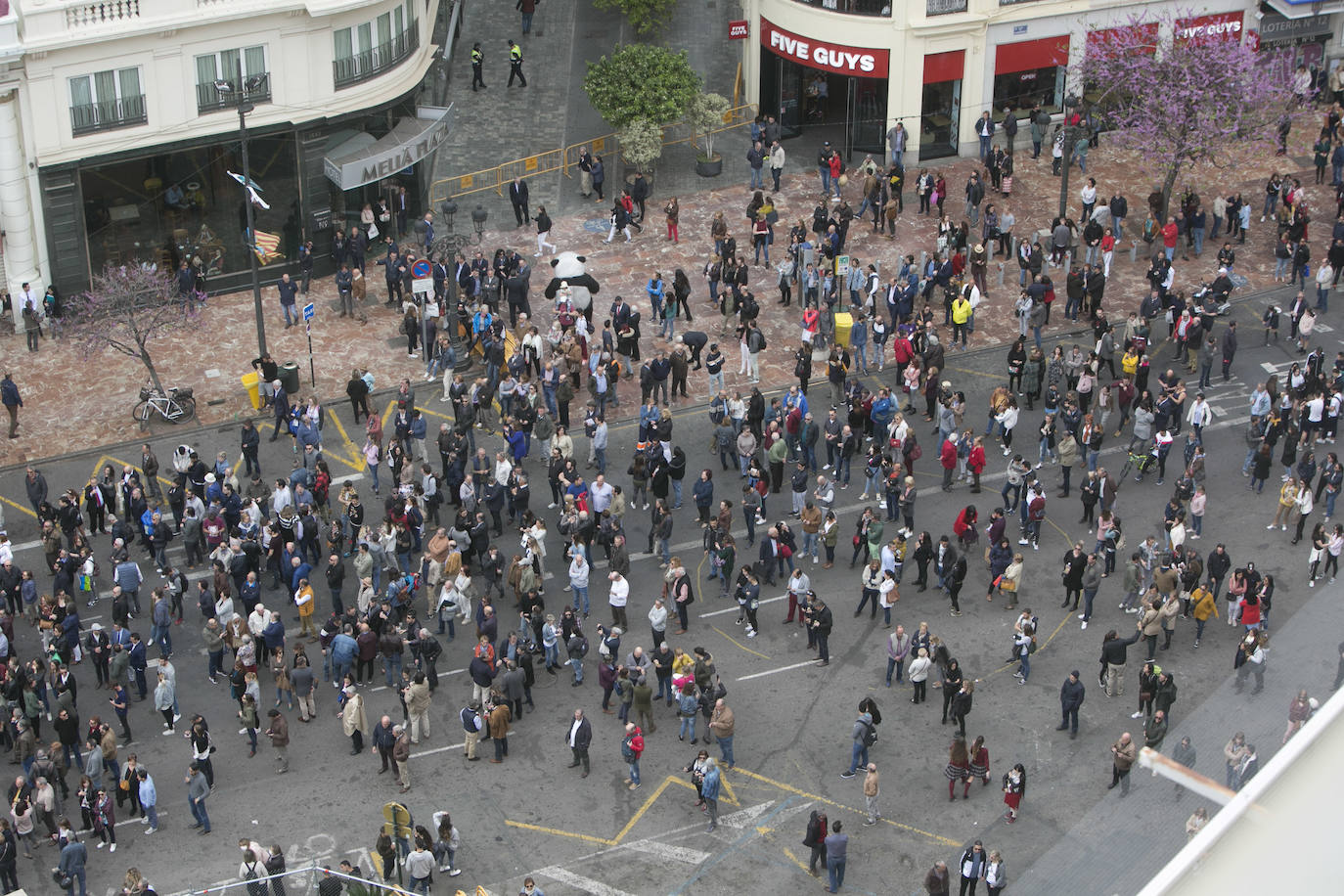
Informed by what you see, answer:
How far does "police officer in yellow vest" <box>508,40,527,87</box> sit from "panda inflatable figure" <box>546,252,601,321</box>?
11943mm

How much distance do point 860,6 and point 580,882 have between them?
96.4ft

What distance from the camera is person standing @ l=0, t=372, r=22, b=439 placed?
36.5 m

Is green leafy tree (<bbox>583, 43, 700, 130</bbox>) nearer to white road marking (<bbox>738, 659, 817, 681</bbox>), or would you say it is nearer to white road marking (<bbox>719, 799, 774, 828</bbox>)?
white road marking (<bbox>738, 659, 817, 681</bbox>)

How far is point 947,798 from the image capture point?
26781mm

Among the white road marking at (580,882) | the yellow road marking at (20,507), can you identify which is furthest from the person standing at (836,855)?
the yellow road marking at (20,507)

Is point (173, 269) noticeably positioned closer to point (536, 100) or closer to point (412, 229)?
point (412, 229)

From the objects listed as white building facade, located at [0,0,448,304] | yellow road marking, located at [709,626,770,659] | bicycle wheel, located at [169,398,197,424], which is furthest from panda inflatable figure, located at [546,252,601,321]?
yellow road marking, located at [709,626,770,659]

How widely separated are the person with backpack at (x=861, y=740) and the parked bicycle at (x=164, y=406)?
18356 mm

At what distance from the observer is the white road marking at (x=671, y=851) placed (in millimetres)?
25938

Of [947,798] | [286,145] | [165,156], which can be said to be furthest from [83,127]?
[947,798]

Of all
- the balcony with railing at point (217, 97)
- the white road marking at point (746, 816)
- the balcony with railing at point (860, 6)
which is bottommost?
the white road marking at point (746, 816)

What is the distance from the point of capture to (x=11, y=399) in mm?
36625

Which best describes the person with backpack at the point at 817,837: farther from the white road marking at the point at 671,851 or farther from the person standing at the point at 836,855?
the white road marking at the point at 671,851

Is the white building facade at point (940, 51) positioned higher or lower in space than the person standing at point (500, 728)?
higher
